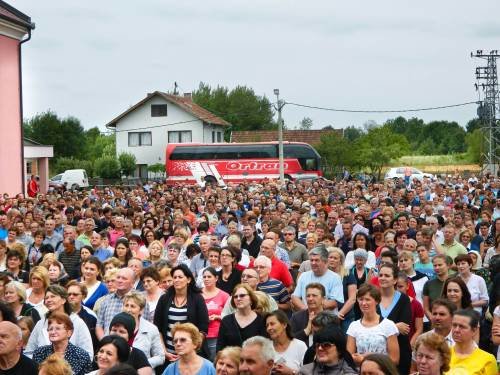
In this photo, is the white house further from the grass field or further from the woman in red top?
the woman in red top

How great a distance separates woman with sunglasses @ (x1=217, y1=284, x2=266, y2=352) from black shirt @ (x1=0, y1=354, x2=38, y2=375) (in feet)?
6.10

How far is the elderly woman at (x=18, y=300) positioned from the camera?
340 inches

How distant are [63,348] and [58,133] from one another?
238 feet

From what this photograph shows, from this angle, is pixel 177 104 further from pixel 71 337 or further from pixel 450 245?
pixel 71 337

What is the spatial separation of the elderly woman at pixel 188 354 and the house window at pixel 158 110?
67.6 metres

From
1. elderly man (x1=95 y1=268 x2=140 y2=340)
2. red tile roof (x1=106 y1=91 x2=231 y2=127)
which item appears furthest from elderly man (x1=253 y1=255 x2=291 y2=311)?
red tile roof (x1=106 y1=91 x2=231 y2=127)

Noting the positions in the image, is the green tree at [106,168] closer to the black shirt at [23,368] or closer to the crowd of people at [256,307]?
the crowd of people at [256,307]

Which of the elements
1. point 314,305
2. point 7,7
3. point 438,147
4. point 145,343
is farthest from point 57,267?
point 438,147

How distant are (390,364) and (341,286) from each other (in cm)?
425

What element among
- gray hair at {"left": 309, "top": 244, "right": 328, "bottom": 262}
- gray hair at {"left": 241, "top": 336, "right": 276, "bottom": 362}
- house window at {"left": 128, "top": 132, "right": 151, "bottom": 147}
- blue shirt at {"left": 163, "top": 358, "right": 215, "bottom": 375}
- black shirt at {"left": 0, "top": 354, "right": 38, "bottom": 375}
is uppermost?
house window at {"left": 128, "top": 132, "right": 151, "bottom": 147}

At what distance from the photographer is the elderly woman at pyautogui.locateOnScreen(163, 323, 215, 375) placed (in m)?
6.56

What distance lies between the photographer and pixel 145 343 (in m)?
7.43

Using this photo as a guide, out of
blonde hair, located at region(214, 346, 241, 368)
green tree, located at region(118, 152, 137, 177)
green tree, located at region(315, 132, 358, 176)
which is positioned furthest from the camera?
green tree, located at region(118, 152, 137, 177)

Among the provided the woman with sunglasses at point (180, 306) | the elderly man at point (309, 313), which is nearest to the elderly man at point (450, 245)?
the elderly man at point (309, 313)
